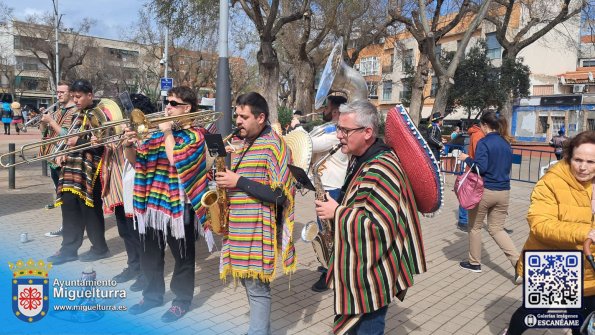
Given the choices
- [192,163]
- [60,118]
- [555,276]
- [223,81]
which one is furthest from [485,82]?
[555,276]

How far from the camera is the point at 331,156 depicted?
4023 millimetres

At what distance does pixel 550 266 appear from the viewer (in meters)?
2.19

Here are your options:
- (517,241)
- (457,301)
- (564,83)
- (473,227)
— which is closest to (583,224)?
(457,301)

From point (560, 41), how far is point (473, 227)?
3647cm

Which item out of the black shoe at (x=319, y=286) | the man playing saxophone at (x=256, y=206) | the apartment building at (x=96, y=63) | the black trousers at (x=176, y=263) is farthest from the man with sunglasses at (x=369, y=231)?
the apartment building at (x=96, y=63)

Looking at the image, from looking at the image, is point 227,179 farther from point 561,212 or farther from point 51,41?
point 51,41

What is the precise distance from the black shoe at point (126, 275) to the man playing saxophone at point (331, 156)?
1.85m

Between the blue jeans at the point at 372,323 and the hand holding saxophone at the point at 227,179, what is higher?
the hand holding saxophone at the point at 227,179

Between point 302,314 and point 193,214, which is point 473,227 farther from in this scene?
point 193,214

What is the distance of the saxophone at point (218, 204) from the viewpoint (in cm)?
279

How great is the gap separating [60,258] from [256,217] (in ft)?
9.97

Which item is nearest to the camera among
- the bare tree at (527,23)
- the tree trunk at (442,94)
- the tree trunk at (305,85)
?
the tree trunk at (442,94)

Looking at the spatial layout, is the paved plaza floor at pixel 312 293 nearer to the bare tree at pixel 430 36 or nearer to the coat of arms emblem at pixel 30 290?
the coat of arms emblem at pixel 30 290

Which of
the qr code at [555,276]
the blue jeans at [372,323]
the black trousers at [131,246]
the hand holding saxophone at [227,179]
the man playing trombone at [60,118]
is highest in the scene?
the man playing trombone at [60,118]
